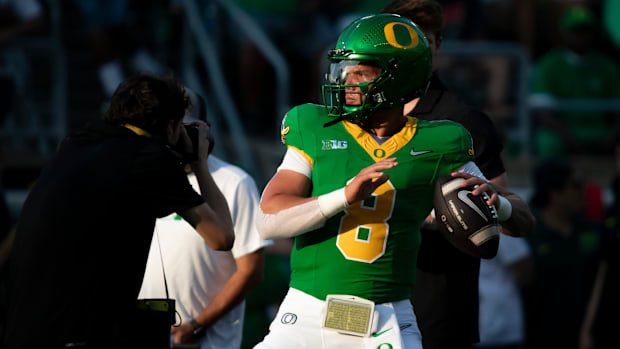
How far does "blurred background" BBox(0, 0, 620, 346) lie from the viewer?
8203 mm

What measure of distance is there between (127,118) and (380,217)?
45.5 inches

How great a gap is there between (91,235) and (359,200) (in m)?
1.01

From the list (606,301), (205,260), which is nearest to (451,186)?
(205,260)

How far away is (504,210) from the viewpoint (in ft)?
11.3

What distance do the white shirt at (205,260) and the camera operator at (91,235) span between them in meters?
0.74

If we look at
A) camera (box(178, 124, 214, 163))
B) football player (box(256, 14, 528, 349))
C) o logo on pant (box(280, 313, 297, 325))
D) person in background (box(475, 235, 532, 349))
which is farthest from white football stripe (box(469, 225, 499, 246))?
person in background (box(475, 235, 532, 349))

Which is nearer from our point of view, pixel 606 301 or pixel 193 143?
pixel 193 143

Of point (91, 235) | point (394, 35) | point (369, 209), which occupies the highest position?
point (394, 35)

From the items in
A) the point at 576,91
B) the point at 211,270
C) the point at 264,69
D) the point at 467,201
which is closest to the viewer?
the point at 467,201

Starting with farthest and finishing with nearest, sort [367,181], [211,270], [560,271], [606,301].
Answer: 1. [560,271]
2. [606,301]
3. [211,270]
4. [367,181]

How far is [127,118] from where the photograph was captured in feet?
12.2

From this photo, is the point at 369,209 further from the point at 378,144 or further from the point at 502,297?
the point at 502,297

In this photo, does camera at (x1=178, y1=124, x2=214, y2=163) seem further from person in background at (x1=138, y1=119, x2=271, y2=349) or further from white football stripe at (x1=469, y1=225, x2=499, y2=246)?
white football stripe at (x1=469, y1=225, x2=499, y2=246)

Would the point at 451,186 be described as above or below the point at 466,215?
above
